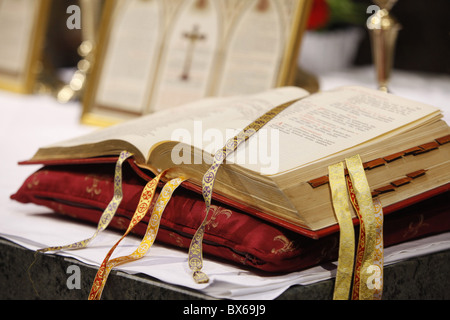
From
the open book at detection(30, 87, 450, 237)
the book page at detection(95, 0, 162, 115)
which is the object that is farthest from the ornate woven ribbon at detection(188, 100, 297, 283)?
the book page at detection(95, 0, 162, 115)

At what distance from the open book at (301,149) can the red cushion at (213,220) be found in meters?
0.02

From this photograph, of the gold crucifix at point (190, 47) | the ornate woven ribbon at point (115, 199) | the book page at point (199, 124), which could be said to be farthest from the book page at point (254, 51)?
the ornate woven ribbon at point (115, 199)

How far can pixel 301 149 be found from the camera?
2.04ft

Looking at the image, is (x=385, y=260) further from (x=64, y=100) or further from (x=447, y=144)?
(x=64, y=100)

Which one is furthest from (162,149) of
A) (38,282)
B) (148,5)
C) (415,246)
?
(148,5)

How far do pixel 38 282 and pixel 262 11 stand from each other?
0.78 meters

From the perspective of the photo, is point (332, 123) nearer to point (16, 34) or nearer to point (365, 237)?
point (365, 237)

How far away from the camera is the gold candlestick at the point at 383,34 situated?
1.27 metres

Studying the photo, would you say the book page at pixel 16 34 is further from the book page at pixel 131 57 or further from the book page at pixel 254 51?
the book page at pixel 254 51

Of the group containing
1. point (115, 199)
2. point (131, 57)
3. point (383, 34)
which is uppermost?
point (383, 34)

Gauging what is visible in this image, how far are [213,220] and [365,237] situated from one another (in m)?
0.16

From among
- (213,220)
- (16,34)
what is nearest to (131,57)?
(16,34)

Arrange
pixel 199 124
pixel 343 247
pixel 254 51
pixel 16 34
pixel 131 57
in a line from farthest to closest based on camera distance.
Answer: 1. pixel 16 34
2. pixel 131 57
3. pixel 254 51
4. pixel 199 124
5. pixel 343 247

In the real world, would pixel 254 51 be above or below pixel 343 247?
above
